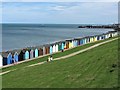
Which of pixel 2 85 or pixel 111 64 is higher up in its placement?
pixel 111 64

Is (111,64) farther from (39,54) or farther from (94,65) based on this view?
(39,54)

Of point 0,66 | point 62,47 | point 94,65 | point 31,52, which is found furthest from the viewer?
point 62,47

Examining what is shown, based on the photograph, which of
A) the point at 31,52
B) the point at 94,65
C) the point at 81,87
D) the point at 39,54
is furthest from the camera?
the point at 39,54

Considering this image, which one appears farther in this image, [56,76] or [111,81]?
[56,76]

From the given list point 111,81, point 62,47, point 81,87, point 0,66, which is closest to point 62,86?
point 81,87

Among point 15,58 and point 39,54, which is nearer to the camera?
point 15,58

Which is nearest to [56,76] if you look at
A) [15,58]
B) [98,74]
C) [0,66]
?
[98,74]

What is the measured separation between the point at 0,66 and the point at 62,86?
16.2 m

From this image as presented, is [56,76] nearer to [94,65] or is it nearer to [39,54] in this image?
[94,65]

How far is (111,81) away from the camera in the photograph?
43.1 ft

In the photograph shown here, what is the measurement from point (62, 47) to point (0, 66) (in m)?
17.0

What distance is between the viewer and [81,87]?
42.1ft

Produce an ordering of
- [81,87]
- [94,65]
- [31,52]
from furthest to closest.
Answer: [31,52] → [94,65] → [81,87]

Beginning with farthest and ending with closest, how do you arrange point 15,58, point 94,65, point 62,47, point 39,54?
point 62,47 < point 39,54 < point 15,58 < point 94,65
